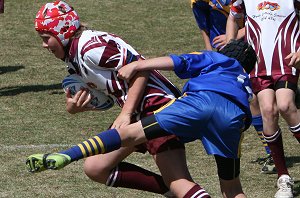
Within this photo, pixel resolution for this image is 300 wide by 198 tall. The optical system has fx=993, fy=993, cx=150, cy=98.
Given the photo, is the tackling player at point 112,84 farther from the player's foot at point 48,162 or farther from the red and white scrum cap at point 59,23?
the player's foot at point 48,162

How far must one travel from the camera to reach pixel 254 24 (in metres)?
8.12

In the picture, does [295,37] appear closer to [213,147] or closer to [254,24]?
[254,24]

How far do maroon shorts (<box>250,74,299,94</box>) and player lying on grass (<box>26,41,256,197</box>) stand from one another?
1764 mm

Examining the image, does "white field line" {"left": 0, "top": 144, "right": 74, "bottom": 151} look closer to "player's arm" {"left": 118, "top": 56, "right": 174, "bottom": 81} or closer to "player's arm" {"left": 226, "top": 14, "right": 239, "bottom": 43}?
"player's arm" {"left": 226, "top": 14, "right": 239, "bottom": 43}

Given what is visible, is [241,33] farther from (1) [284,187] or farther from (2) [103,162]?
(2) [103,162]

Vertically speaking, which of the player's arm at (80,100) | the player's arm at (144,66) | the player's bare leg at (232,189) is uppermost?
the player's arm at (144,66)

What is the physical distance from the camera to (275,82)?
7977mm

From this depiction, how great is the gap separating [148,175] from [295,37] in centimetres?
205

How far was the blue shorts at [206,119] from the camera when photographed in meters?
5.87

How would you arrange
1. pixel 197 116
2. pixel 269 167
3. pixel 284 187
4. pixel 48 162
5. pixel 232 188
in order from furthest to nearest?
pixel 269 167
pixel 284 187
pixel 232 188
pixel 197 116
pixel 48 162

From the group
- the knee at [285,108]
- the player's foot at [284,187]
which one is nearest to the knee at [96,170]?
the player's foot at [284,187]

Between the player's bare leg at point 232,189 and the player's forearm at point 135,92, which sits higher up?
the player's forearm at point 135,92

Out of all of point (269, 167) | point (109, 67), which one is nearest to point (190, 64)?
point (109, 67)

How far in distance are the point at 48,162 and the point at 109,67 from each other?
32.3 inches
